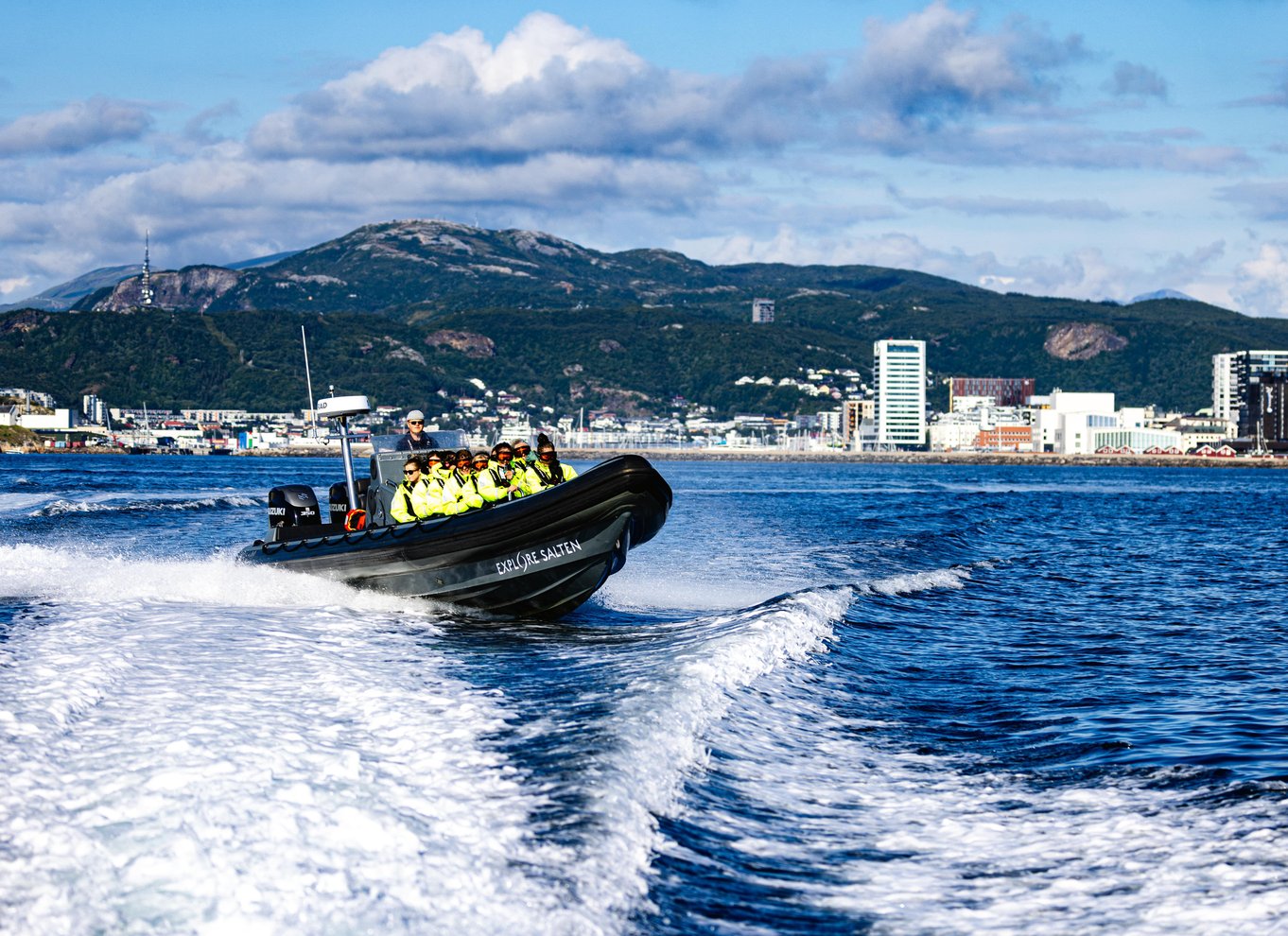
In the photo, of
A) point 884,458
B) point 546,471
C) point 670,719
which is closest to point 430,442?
point 546,471

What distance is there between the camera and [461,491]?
14.9 m

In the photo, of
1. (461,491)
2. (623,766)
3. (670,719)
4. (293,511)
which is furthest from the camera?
(293,511)

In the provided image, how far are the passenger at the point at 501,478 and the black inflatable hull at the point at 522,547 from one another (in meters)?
0.60

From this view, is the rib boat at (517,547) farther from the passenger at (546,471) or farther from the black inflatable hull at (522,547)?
the passenger at (546,471)

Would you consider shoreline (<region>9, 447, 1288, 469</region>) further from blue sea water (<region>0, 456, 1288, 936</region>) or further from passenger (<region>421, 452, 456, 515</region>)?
blue sea water (<region>0, 456, 1288, 936</region>)

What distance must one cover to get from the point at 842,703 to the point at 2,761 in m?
6.25

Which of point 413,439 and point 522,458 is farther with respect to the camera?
point 413,439

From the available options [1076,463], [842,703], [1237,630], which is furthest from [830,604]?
[1076,463]

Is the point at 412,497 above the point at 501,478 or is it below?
below

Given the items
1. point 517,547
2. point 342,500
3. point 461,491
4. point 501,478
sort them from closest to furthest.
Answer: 1. point 517,547
2. point 461,491
3. point 501,478
4. point 342,500

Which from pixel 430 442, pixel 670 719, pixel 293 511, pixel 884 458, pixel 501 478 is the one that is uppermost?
pixel 430 442

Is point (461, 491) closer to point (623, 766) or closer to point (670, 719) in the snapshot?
point (670, 719)

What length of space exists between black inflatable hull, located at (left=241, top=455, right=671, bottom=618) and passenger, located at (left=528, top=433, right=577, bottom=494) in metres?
1.05

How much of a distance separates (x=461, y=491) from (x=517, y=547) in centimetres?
93
